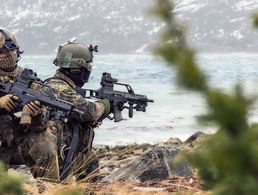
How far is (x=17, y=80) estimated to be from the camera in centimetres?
526

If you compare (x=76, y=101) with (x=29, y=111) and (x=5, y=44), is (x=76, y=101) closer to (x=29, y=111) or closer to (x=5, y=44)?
(x=29, y=111)

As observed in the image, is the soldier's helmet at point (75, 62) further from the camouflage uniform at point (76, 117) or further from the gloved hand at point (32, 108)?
the gloved hand at point (32, 108)

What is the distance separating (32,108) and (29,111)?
4 centimetres

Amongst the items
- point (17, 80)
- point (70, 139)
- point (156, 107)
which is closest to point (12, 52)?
point (17, 80)

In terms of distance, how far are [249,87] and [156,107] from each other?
102 ft

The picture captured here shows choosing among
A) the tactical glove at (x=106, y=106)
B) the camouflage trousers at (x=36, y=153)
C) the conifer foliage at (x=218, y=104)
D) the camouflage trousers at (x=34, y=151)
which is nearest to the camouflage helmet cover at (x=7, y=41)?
the camouflage trousers at (x=34, y=151)

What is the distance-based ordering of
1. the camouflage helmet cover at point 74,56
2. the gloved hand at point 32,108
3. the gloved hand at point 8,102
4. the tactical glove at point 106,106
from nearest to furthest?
1. the gloved hand at point 8,102
2. the gloved hand at point 32,108
3. the camouflage helmet cover at point 74,56
4. the tactical glove at point 106,106

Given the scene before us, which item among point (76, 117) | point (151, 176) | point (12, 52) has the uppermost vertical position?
point (12, 52)

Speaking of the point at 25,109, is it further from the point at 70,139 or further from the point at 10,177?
the point at 10,177

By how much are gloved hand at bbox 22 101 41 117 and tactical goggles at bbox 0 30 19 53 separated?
1.64ft

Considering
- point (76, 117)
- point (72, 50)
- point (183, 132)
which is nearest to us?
point (76, 117)

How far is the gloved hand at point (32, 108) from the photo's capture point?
5.19m

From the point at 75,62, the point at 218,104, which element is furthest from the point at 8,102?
the point at 218,104

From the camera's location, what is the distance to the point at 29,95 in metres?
5.28
